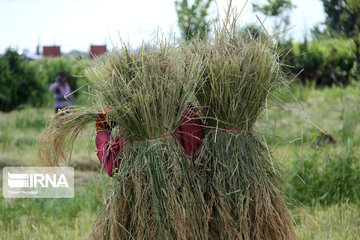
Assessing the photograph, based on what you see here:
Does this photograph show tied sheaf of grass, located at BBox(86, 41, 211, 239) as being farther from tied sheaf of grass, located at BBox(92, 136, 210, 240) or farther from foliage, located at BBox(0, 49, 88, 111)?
foliage, located at BBox(0, 49, 88, 111)


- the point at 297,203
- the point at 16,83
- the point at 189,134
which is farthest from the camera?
the point at 16,83

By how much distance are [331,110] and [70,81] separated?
8.45 metres

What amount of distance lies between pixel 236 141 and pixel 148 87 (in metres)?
0.54

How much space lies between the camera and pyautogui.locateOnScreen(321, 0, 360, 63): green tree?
4.27 m

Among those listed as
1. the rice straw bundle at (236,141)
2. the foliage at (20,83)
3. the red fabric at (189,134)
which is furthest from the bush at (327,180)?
the foliage at (20,83)

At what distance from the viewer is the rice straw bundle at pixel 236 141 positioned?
1972mm

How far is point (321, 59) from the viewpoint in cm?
1227

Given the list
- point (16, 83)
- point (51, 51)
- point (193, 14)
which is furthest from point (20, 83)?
point (193, 14)

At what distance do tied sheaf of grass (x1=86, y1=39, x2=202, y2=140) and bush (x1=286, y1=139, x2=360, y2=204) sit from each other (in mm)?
2337

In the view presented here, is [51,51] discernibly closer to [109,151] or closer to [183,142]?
[109,151]

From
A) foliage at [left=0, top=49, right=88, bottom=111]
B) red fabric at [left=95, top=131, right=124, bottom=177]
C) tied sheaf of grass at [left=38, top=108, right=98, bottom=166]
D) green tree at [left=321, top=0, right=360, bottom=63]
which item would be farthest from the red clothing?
foliage at [left=0, top=49, right=88, bottom=111]

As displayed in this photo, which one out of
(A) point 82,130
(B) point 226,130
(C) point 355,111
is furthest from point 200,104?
(C) point 355,111

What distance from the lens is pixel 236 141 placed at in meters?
2.04

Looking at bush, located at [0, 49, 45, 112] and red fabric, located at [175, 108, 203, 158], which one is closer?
red fabric, located at [175, 108, 203, 158]
